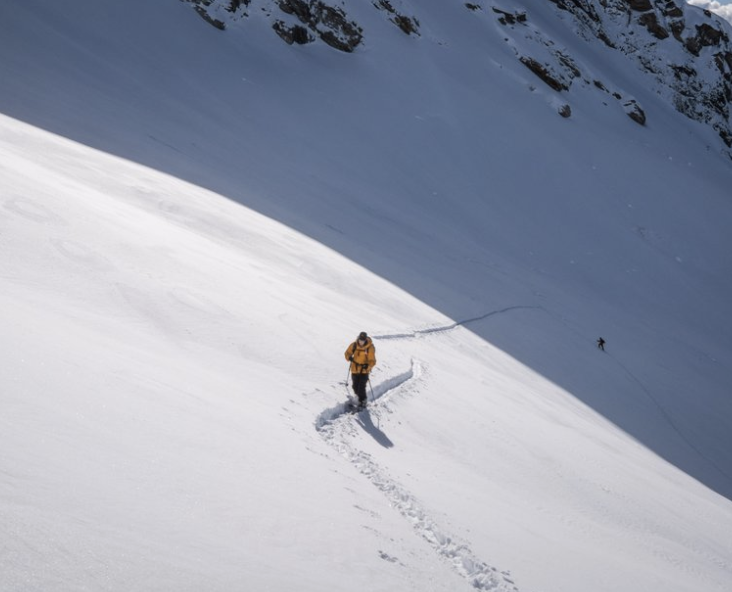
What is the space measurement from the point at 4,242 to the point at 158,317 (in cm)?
200

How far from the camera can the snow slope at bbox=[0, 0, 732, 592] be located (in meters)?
4.86

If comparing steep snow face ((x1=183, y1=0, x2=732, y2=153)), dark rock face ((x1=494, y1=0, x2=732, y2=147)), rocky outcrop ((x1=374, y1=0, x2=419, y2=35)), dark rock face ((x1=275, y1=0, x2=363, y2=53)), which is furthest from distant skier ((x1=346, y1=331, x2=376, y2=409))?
dark rock face ((x1=494, y1=0, x2=732, y2=147))

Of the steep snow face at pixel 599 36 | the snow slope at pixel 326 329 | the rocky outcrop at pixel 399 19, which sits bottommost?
the snow slope at pixel 326 329

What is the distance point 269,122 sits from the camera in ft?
104

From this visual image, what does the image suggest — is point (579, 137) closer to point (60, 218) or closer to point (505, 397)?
point (505, 397)

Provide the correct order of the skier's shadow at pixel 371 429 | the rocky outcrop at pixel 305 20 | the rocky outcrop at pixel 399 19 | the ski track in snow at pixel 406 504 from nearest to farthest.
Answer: the ski track in snow at pixel 406 504, the skier's shadow at pixel 371 429, the rocky outcrop at pixel 305 20, the rocky outcrop at pixel 399 19

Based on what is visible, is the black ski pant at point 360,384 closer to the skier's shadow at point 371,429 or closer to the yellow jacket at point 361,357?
the yellow jacket at point 361,357

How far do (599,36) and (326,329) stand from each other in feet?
185

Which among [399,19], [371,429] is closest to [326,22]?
[399,19]

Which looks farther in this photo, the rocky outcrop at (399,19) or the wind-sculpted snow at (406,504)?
the rocky outcrop at (399,19)

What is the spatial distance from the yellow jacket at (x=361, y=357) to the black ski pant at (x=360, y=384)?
57 mm

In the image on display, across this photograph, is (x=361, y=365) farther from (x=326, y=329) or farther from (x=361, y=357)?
(x=326, y=329)

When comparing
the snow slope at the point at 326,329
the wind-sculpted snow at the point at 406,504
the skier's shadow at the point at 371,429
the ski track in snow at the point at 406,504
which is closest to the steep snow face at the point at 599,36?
the snow slope at the point at 326,329

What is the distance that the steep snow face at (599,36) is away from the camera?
130 feet
